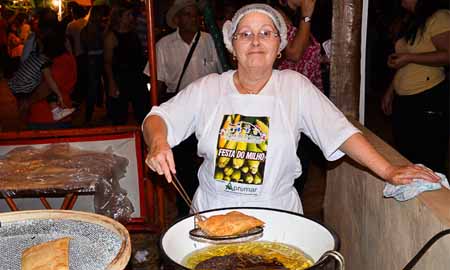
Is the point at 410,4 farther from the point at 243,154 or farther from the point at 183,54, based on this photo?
the point at 243,154

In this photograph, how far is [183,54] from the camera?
464 centimetres

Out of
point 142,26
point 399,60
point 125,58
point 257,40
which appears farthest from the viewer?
point 142,26

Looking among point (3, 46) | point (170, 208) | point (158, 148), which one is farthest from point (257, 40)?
Result: point (3, 46)

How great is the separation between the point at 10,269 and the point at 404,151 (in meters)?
3.39

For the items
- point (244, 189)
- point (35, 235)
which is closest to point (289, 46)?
point (244, 189)

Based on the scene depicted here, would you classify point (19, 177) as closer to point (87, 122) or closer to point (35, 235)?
point (35, 235)

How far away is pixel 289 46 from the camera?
366 centimetres

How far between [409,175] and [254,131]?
2.16ft

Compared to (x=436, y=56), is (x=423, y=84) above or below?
below

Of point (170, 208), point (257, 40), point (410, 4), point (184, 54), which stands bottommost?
point (170, 208)

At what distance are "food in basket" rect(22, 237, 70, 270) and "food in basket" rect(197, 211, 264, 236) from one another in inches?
19.1

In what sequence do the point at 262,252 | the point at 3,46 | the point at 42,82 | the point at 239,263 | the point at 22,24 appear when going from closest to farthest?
the point at 239,263
the point at 262,252
the point at 42,82
the point at 3,46
the point at 22,24

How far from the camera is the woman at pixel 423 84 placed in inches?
153

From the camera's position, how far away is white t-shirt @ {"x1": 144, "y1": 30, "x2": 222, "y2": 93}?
4629mm
